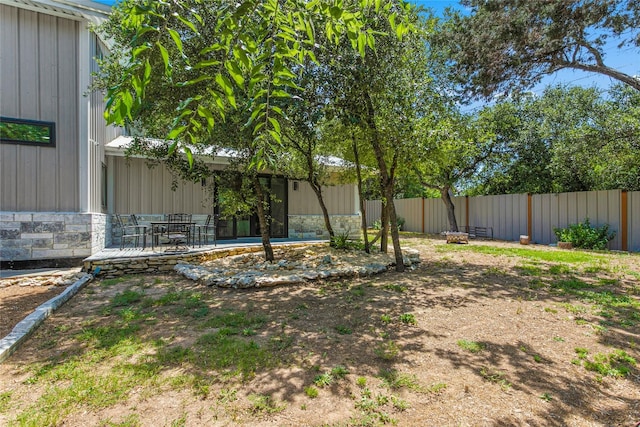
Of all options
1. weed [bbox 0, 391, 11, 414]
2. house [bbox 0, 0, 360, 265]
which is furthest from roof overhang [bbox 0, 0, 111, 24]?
weed [bbox 0, 391, 11, 414]

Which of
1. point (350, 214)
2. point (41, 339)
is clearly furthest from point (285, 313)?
point (350, 214)

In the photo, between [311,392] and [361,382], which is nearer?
[311,392]

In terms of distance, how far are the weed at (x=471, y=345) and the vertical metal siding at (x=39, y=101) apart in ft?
23.7

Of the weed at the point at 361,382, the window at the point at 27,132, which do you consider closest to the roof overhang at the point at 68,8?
the window at the point at 27,132

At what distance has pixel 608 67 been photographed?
21.8ft

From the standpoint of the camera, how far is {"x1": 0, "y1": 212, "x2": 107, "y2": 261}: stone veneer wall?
6387mm

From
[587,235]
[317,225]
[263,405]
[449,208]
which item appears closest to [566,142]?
[587,235]

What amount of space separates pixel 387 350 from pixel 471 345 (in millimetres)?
793

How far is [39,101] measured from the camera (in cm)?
661

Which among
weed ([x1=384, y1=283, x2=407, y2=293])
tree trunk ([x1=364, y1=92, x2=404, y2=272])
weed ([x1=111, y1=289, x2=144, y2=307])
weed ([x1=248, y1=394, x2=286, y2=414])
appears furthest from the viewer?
tree trunk ([x1=364, y1=92, x2=404, y2=272])

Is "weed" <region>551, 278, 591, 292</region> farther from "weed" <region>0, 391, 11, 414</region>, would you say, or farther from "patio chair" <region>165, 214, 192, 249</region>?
"patio chair" <region>165, 214, 192, 249</region>

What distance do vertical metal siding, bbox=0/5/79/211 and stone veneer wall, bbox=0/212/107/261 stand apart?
0.64 feet

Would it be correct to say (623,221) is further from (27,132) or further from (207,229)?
(27,132)

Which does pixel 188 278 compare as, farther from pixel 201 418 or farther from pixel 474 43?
pixel 474 43
